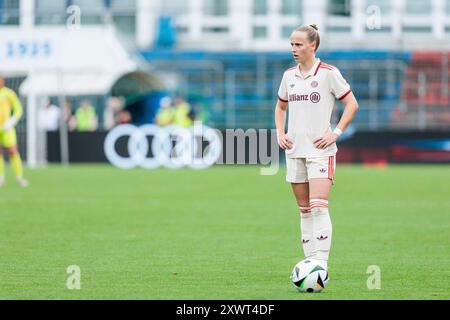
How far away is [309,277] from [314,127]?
4.32 ft

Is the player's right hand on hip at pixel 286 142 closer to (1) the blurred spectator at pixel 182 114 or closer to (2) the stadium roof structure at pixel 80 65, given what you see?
(2) the stadium roof structure at pixel 80 65

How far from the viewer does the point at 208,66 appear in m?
40.8

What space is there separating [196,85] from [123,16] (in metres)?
4.64

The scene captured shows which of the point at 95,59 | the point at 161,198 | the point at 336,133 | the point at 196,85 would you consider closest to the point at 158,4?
the point at 196,85

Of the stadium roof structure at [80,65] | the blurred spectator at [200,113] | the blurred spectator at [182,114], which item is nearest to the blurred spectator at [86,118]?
the stadium roof structure at [80,65]

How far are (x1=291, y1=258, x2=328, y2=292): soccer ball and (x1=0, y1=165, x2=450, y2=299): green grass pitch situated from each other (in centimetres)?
13

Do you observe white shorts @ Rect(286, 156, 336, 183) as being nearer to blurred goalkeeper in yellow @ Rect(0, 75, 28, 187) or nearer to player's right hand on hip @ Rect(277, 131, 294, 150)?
player's right hand on hip @ Rect(277, 131, 294, 150)

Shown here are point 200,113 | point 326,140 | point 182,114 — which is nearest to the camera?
point 326,140

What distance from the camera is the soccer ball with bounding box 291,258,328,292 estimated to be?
380 inches

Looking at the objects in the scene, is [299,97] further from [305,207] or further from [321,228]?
[321,228]

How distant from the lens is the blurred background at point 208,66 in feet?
117

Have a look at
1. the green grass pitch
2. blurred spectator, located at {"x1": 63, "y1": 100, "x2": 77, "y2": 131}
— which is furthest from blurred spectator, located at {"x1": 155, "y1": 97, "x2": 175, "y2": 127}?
the green grass pitch

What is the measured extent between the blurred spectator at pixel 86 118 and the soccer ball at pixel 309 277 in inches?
1143

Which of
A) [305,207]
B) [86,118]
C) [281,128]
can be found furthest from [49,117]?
[305,207]
